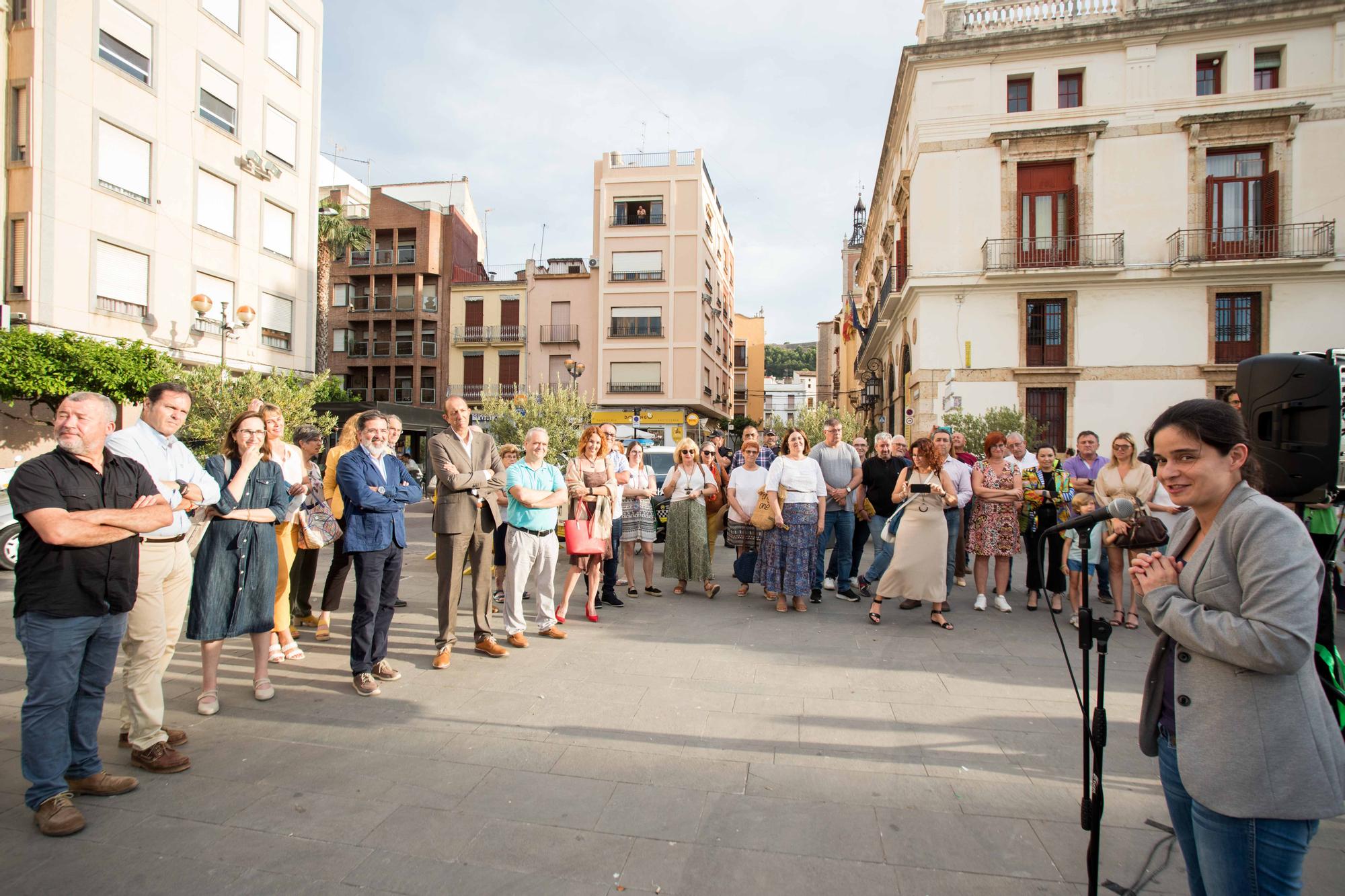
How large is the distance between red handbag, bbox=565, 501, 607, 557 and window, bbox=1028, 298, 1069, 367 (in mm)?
19132

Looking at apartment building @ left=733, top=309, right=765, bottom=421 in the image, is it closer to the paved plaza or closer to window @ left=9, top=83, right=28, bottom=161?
window @ left=9, top=83, right=28, bottom=161

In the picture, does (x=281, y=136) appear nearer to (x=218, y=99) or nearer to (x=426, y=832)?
(x=218, y=99)

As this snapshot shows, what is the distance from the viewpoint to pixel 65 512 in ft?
9.85

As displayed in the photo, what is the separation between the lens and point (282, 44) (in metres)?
23.6

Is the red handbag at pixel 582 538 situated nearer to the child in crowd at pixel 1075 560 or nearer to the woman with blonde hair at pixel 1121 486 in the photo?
the child in crowd at pixel 1075 560

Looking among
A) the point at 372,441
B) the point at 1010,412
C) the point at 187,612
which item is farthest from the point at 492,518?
the point at 1010,412

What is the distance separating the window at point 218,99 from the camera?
20.7m

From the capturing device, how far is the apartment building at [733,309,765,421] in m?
67.7

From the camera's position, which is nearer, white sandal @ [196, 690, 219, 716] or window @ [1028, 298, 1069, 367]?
white sandal @ [196, 690, 219, 716]

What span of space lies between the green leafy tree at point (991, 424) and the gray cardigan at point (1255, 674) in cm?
1793

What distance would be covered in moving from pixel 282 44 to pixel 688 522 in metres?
24.6

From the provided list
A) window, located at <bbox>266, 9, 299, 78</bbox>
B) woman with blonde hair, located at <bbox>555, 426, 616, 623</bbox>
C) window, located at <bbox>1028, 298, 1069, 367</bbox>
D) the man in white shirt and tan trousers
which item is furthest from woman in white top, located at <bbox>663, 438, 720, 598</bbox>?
window, located at <bbox>266, 9, 299, 78</bbox>

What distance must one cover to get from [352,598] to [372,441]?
360 cm

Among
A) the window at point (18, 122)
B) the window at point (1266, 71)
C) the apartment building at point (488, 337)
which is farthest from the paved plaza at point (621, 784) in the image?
the apartment building at point (488, 337)
